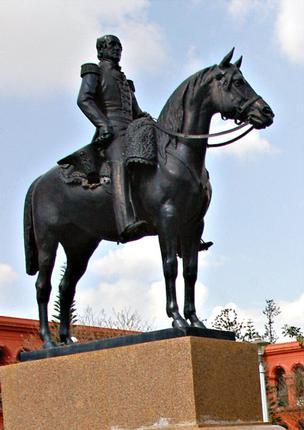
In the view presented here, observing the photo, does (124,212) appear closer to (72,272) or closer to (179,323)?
(179,323)

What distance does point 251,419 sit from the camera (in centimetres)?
Result: 736

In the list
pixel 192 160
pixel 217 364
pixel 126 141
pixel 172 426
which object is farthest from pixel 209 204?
pixel 172 426

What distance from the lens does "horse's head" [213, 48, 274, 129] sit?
7.58m

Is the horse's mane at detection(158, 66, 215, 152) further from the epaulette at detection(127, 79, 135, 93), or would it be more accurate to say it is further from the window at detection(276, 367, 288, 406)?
the window at detection(276, 367, 288, 406)

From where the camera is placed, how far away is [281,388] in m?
→ 41.0

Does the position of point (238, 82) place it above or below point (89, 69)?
below

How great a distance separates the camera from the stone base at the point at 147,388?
692 cm

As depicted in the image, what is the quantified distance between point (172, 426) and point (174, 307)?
106 cm

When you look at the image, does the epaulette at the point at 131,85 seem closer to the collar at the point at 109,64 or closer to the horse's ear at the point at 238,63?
the collar at the point at 109,64

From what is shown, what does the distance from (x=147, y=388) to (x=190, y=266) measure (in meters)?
1.30

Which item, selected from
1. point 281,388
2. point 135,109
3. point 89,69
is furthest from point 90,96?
point 281,388

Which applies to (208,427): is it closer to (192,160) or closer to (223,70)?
(192,160)

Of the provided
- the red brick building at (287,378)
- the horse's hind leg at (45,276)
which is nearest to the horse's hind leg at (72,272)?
the horse's hind leg at (45,276)

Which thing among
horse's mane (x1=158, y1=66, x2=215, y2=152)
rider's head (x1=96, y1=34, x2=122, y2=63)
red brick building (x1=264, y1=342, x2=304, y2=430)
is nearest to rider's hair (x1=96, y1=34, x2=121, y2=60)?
rider's head (x1=96, y1=34, x2=122, y2=63)
